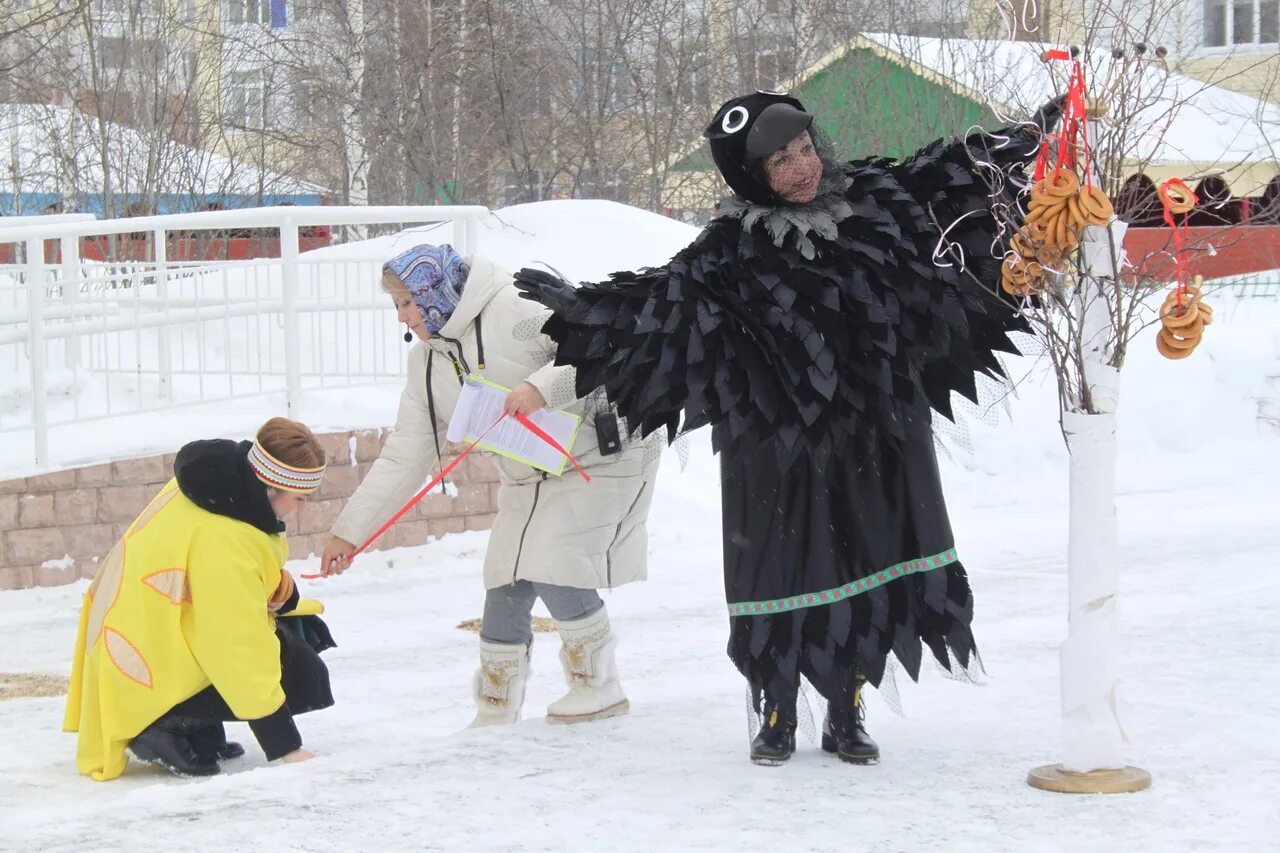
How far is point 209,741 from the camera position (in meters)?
4.86

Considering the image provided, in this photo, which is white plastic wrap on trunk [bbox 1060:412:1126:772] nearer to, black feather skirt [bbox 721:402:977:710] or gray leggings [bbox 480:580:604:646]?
black feather skirt [bbox 721:402:977:710]

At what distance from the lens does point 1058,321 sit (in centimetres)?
430

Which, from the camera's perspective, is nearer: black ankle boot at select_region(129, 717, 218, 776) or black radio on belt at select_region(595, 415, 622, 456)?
black ankle boot at select_region(129, 717, 218, 776)

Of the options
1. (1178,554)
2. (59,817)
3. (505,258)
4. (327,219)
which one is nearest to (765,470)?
(59,817)

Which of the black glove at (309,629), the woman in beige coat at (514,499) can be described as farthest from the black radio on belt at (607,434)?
the black glove at (309,629)

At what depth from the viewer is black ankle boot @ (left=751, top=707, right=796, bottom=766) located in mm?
4430

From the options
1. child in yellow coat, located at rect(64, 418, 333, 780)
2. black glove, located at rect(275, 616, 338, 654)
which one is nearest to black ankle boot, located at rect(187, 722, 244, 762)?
child in yellow coat, located at rect(64, 418, 333, 780)

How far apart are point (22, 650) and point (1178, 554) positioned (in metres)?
5.31

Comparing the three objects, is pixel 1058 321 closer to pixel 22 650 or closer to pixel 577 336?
pixel 577 336

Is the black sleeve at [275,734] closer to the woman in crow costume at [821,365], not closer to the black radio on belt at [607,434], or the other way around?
the black radio on belt at [607,434]

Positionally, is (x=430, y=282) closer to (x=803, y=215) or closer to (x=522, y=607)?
(x=522, y=607)

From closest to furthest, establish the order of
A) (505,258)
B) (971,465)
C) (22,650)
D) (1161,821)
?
(1161,821), (22,650), (971,465), (505,258)

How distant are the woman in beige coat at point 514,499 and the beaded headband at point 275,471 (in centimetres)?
23

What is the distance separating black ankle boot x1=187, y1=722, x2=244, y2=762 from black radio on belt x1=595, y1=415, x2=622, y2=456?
1.35 m
